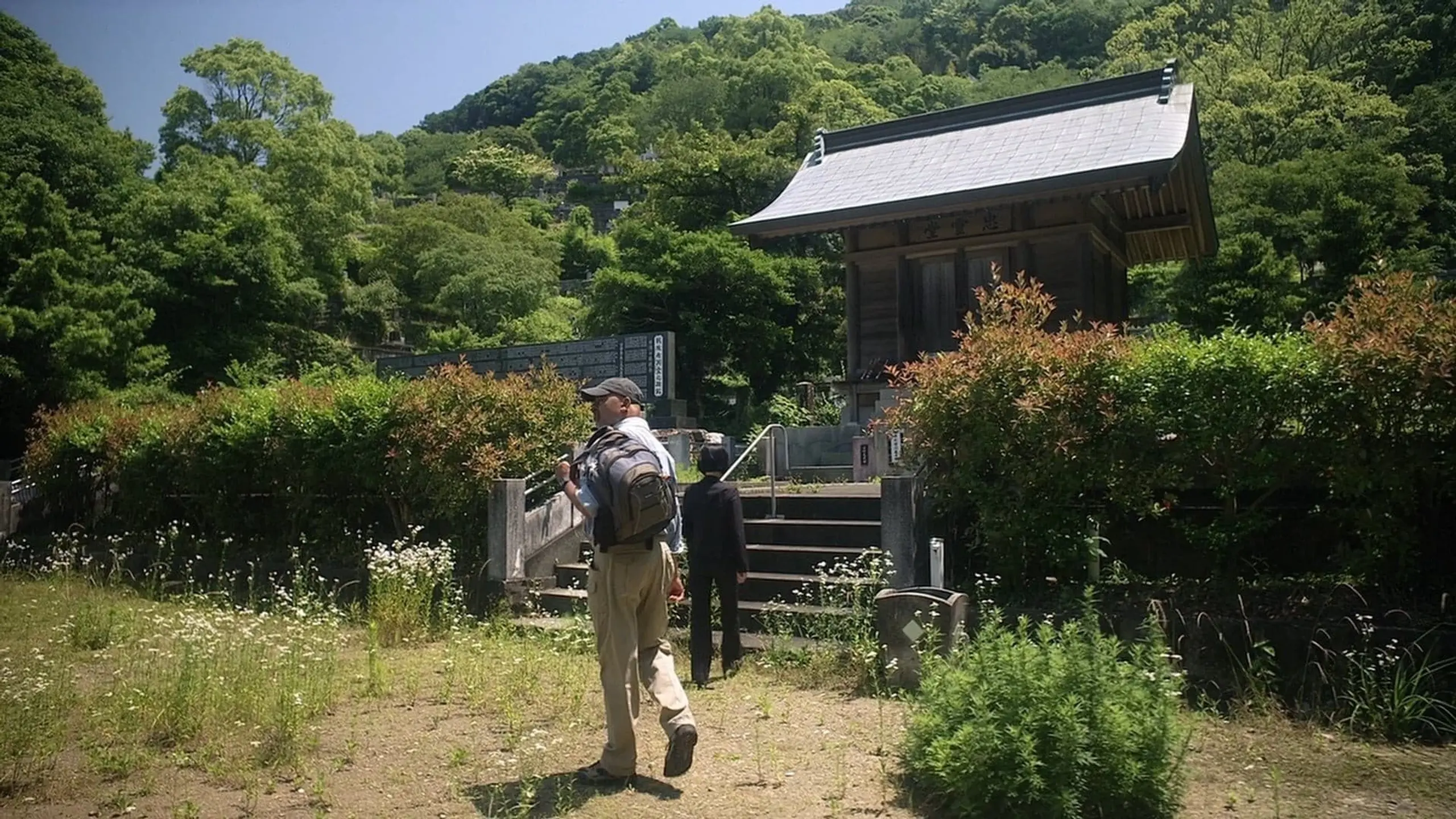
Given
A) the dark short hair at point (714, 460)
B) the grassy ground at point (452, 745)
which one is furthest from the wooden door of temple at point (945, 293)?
the grassy ground at point (452, 745)

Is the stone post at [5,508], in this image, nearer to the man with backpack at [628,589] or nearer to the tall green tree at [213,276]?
the tall green tree at [213,276]

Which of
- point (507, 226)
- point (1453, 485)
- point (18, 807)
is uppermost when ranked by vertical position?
point (507, 226)

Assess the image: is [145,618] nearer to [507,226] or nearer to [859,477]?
[859,477]

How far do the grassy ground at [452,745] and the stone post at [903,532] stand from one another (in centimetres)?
109

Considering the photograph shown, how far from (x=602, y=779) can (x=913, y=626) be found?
2362 millimetres

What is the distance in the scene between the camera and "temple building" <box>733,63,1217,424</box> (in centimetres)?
1443

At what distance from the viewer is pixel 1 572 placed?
1288 centimetres

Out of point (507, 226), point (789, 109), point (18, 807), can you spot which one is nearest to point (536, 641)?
point (18, 807)

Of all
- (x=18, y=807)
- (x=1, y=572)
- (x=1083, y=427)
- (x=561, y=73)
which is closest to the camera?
(x=18, y=807)

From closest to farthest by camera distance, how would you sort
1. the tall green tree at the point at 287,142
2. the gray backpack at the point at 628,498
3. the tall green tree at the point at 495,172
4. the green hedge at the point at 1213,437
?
the gray backpack at the point at 628,498
the green hedge at the point at 1213,437
the tall green tree at the point at 287,142
the tall green tree at the point at 495,172

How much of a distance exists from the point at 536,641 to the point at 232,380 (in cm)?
1966

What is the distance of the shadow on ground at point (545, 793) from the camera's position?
4633 millimetres

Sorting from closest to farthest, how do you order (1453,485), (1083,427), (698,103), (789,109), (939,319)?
(1453,485) < (1083,427) < (939,319) < (789,109) < (698,103)

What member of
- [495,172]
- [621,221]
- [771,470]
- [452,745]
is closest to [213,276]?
[621,221]
